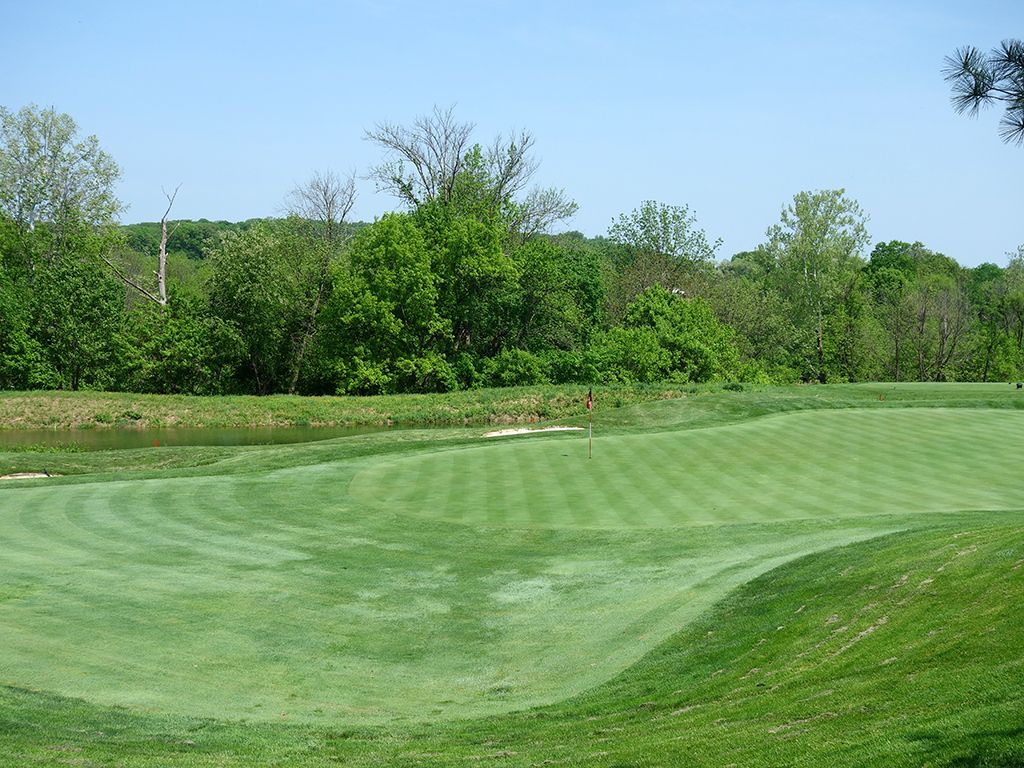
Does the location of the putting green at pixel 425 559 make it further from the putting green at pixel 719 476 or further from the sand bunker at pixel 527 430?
the sand bunker at pixel 527 430

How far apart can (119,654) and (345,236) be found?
6193 cm

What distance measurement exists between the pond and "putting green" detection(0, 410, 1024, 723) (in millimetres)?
18580

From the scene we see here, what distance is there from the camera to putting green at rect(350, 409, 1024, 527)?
62.8 feet

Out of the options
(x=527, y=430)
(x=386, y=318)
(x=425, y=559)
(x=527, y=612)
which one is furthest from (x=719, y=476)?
(x=386, y=318)

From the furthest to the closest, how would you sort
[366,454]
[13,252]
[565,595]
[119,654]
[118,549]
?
[13,252] → [366,454] → [118,549] → [565,595] → [119,654]

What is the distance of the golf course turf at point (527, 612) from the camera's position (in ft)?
25.4

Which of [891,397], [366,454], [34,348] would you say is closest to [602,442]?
[366,454]

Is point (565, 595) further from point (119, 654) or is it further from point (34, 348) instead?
point (34, 348)

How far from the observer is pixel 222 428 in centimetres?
5050

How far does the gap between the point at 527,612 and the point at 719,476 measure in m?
10.2

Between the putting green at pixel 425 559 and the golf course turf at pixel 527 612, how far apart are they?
0.07 meters

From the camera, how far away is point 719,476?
22281 millimetres

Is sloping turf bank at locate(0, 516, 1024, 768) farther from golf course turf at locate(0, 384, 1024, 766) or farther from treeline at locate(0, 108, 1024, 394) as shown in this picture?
treeline at locate(0, 108, 1024, 394)

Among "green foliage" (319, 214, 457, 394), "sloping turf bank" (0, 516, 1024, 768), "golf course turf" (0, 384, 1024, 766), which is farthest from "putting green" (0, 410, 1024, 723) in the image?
"green foliage" (319, 214, 457, 394)
